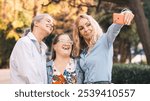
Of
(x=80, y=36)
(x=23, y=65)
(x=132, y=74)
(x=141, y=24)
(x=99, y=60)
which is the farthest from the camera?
(x=141, y=24)

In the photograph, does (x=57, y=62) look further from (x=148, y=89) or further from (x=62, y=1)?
(x=62, y=1)

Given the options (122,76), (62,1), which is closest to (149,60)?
(122,76)

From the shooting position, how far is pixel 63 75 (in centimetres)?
375

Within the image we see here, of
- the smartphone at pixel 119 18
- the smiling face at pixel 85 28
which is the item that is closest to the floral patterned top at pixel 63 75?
the smiling face at pixel 85 28

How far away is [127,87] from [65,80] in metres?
0.58

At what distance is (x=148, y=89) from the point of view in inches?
157

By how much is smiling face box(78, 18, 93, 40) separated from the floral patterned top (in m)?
0.24

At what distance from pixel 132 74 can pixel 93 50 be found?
6472 millimetres

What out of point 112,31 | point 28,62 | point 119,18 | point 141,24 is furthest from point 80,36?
point 141,24

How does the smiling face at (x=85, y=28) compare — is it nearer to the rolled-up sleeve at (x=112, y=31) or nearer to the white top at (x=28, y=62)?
the rolled-up sleeve at (x=112, y=31)

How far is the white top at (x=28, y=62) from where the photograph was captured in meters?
3.60

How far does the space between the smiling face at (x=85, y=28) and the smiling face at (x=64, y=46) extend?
0.12 metres

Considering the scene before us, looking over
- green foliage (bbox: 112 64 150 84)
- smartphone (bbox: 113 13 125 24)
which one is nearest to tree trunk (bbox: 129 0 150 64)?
green foliage (bbox: 112 64 150 84)

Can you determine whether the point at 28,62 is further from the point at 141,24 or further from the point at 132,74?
the point at 141,24
